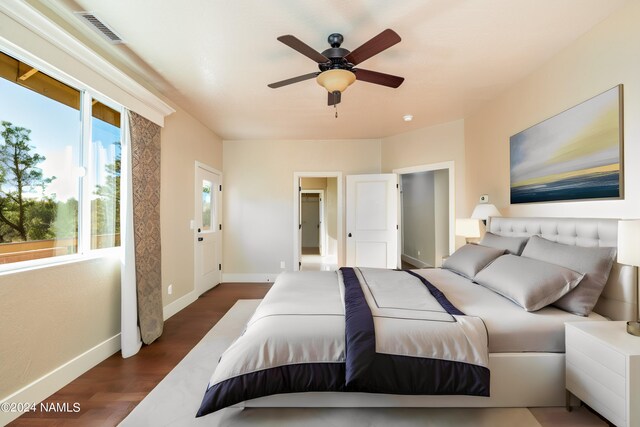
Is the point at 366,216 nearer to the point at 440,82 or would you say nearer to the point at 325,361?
the point at 440,82

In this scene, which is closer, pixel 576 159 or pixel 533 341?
pixel 533 341

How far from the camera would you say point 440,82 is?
267 centimetres

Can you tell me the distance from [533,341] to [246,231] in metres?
4.15

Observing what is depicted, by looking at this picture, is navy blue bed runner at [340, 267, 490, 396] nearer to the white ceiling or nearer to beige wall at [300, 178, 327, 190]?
the white ceiling

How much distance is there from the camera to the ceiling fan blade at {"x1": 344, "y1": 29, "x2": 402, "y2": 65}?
5.16 ft

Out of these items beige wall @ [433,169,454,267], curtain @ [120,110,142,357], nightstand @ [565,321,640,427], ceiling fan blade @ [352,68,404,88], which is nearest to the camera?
nightstand @ [565,321,640,427]

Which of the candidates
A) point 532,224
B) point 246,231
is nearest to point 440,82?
point 532,224

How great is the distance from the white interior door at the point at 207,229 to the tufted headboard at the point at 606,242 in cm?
408

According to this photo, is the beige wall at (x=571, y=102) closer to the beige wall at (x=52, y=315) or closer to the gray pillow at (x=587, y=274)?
the gray pillow at (x=587, y=274)

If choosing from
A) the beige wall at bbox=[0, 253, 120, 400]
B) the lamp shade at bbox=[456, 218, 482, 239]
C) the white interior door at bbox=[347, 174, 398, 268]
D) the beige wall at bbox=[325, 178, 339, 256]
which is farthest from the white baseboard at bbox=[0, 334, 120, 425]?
the beige wall at bbox=[325, 178, 339, 256]

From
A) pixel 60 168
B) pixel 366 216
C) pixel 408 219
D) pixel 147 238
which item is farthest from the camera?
pixel 408 219

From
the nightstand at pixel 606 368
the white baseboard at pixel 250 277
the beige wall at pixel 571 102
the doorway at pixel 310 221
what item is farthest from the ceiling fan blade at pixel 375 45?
the doorway at pixel 310 221

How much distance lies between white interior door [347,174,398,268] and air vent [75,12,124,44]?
3.36 metres

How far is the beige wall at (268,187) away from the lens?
4.69 metres
